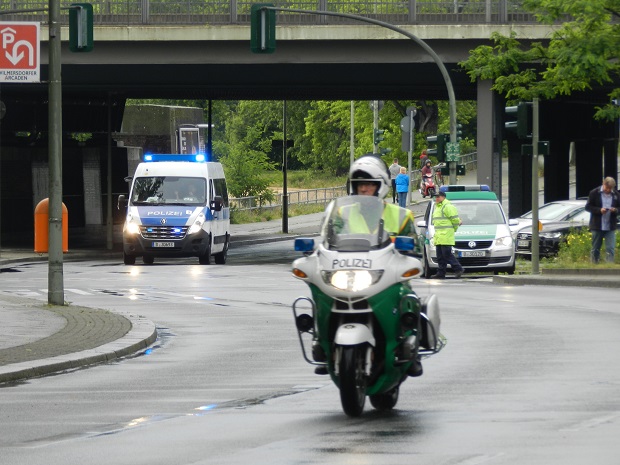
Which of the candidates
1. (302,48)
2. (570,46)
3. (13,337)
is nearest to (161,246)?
(302,48)

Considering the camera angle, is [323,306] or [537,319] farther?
[537,319]

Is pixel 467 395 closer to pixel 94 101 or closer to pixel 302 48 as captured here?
pixel 302 48

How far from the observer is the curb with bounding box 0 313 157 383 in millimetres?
13473

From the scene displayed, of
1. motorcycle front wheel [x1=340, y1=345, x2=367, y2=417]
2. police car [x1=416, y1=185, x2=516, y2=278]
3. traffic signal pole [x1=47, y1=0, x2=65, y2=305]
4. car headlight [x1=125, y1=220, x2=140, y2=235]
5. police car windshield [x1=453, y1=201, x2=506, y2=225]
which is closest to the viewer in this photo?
motorcycle front wheel [x1=340, y1=345, x2=367, y2=417]

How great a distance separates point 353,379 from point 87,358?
16.9ft

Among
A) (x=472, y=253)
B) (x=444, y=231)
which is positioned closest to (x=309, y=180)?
(x=472, y=253)

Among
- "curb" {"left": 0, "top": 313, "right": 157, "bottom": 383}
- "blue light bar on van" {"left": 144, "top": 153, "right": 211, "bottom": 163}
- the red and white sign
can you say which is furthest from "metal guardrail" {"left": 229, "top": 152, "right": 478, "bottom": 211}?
"curb" {"left": 0, "top": 313, "right": 157, "bottom": 383}

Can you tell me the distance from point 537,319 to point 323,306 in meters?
9.76

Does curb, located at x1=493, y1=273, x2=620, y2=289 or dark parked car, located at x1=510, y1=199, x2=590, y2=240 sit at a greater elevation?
dark parked car, located at x1=510, y1=199, x2=590, y2=240

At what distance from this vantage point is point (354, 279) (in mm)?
10273

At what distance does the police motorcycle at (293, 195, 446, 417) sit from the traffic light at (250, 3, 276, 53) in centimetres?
2219

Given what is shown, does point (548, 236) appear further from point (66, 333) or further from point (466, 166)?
point (466, 166)

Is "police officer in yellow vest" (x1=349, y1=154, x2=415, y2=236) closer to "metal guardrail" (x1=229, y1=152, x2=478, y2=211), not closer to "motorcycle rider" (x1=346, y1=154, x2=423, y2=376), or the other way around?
"motorcycle rider" (x1=346, y1=154, x2=423, y2=376)

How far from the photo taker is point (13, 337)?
53.8ft
